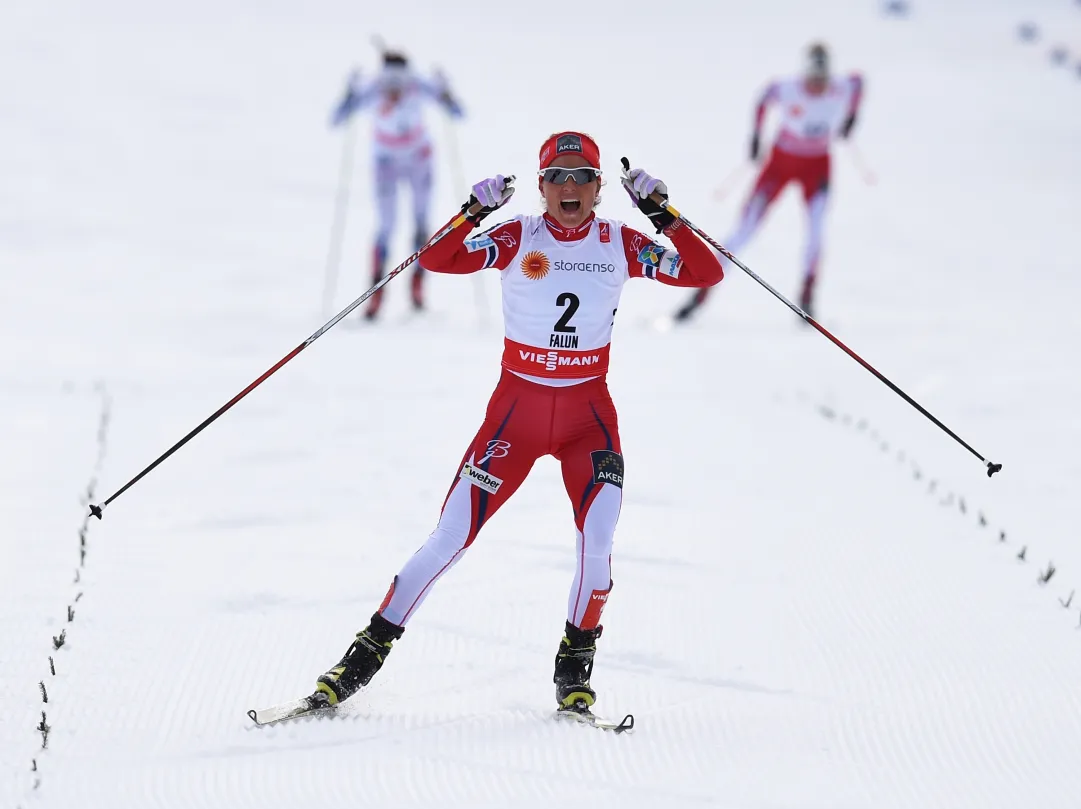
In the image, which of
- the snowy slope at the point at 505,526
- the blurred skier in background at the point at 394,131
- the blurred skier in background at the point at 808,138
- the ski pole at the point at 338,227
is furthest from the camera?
the ski pole at the point at 338,227

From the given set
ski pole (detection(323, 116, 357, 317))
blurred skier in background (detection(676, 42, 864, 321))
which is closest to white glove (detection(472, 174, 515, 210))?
blurred skier in background (detection(676, 42, 864, 321))

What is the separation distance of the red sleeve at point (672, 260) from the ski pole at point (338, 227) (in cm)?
833

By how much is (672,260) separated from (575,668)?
1.53m

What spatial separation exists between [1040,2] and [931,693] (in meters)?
33.4

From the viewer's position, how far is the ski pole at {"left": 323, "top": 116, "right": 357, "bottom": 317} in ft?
45.2

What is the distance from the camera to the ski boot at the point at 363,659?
177 inches

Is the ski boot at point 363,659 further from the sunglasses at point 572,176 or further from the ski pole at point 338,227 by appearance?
the ski pole at point 338,227

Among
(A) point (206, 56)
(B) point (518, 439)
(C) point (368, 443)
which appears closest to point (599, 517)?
(B) point (518, 439)

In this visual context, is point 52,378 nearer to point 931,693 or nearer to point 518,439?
point 518,439

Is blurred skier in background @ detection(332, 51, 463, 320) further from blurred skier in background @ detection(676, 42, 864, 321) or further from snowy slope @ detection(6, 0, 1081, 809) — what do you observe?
blurred skier in background @ detection(676, 42, 864, 321)

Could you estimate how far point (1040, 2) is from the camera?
33781mm

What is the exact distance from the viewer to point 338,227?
51.8 ft

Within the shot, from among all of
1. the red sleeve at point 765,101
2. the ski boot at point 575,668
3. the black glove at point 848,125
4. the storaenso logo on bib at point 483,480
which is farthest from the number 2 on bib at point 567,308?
the black glove at point 848,125

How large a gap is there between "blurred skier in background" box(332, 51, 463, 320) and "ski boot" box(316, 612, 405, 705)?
7.36 m
